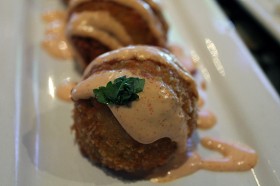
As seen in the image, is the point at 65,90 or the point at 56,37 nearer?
the point at 65,90

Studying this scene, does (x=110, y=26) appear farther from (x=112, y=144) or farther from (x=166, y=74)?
(x=112, y=144)

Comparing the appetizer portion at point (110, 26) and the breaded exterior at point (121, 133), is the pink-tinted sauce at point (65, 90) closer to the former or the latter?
the appetizer portion at point (110, 26)

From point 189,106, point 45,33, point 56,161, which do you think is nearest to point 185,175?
point 189,106

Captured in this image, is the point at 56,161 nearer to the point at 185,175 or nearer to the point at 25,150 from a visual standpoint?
the point at 25,150

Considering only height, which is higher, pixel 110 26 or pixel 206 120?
pixel 110 26

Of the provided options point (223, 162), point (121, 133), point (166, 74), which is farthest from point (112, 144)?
point (223, 162)

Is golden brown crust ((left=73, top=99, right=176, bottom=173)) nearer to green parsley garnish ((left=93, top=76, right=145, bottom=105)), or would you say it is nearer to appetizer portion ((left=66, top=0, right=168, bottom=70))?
green parsley garnish ((left=93, top=76, right=145, bottom=105))

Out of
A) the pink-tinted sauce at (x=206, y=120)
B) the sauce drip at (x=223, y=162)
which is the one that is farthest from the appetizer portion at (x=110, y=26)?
the sauce drip at (x=223, y=162)
